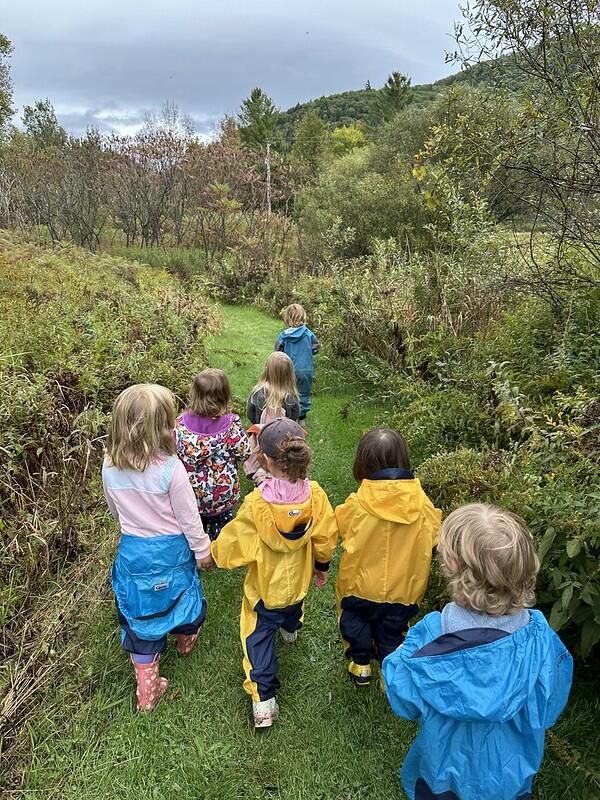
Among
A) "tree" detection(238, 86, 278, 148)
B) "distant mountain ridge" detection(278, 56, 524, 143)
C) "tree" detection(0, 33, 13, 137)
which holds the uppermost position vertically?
"distant mountain ridge" detection(278, 56, 524, 143)

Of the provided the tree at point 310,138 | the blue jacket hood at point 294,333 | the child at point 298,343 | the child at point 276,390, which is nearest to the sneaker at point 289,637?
the child at point 276,390

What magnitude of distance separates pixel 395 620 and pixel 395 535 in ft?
1.63

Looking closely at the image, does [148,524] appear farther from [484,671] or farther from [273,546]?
[484,671]

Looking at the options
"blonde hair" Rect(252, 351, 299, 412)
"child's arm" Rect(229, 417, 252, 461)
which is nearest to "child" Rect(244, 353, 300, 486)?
"blonde hair" Rect(252, 351, 299, 412)

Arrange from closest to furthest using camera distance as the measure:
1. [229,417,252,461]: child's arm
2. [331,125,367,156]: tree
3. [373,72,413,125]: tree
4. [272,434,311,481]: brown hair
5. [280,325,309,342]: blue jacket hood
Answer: [272,434,311,481]: brown hair
[229,417,252,461]: child's arm
[280,325,309,342]: blue jacket hood
[331,125,367,156]: tree
[373,72,413,125]: tree

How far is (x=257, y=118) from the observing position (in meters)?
41.5

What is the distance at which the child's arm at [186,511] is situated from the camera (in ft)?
8.22

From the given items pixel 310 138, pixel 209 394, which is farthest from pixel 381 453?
pixel 310 138

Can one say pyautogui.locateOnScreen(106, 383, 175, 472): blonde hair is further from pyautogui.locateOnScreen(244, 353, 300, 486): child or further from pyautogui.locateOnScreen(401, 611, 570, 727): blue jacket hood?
pyautogui.locateOnScreen(244, 353, 300, 486): child

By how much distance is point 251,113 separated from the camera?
41.7 m

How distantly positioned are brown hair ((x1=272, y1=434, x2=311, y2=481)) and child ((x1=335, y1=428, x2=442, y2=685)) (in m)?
0.33

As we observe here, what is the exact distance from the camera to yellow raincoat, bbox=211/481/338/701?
236 cm

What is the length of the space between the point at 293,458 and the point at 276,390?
195 cm

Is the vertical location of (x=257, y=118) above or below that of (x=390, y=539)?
above
